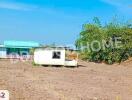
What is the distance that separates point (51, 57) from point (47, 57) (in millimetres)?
363

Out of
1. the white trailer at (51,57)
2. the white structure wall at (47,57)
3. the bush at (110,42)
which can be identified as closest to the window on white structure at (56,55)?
the white trailer at (51,57)

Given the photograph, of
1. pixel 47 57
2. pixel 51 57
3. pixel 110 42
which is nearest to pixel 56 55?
pixel 51 57

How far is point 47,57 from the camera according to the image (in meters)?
35.7

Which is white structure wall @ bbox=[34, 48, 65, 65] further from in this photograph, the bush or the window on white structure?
the bush

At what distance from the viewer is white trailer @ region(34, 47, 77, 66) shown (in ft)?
118

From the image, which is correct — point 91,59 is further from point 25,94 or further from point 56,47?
point 25,94

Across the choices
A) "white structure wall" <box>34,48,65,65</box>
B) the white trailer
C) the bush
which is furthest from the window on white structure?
the bush

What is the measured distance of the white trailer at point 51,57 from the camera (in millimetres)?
35844

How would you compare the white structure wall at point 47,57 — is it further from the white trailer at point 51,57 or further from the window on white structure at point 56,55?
the window on white structure at point 56,55

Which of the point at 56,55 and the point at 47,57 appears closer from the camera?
the point at 47,57

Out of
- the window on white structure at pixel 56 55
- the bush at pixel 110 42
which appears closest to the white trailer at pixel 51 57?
the window on white structure at pixel 56 55

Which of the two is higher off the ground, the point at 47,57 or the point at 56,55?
the point at 56,55

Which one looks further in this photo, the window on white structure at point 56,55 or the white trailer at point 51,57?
the window on white structure at point 56,55

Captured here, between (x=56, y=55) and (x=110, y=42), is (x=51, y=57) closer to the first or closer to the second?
(x=56, y=55)
